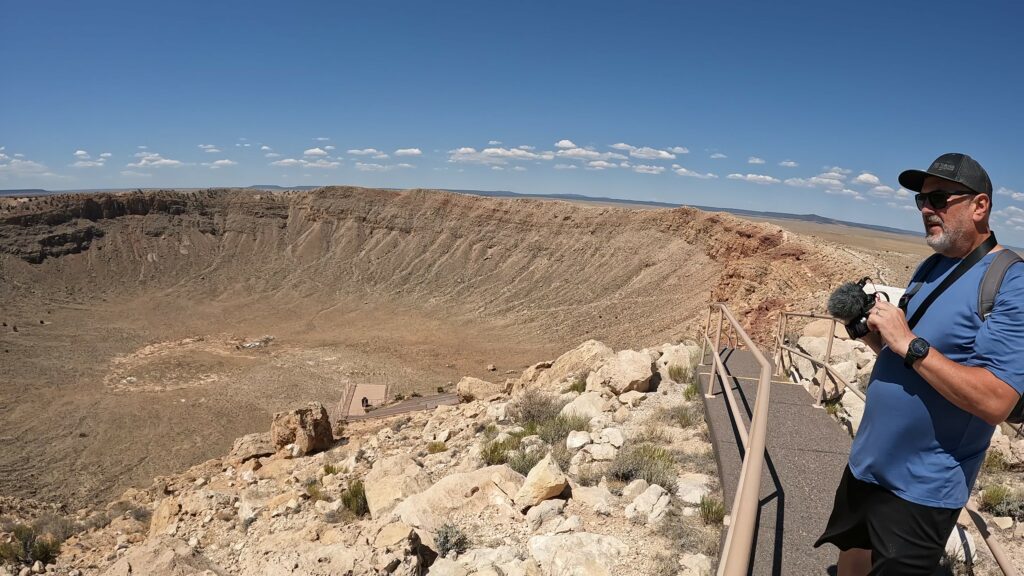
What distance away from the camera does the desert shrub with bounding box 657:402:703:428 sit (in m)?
6.27

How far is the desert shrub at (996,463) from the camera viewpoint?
16.7 ft

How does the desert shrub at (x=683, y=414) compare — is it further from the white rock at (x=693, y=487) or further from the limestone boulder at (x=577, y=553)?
the limestone boulder at (x=577, y=553)

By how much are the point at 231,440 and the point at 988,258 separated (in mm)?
20033

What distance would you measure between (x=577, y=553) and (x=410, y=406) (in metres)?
15.2

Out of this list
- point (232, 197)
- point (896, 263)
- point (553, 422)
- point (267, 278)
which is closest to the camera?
point (553, 422)

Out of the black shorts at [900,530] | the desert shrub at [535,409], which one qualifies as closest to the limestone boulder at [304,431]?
the desert shrub at [535,409]

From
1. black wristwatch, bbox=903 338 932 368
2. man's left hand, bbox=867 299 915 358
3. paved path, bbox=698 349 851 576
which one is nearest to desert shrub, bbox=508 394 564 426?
paved path, bbox=698 349 851 576

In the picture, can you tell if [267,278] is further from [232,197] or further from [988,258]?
[988,258]

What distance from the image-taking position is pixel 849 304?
7.97 ft

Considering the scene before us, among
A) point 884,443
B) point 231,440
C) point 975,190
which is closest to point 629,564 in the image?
point 884,443

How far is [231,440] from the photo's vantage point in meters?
18.0

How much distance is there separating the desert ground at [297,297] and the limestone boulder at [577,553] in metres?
15.1

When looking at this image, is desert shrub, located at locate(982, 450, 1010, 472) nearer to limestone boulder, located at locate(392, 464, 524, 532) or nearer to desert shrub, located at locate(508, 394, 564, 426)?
limestone boulder, located at locate(392, 464, 524, 532)

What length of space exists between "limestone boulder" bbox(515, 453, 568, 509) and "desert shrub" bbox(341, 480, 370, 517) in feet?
7.61
